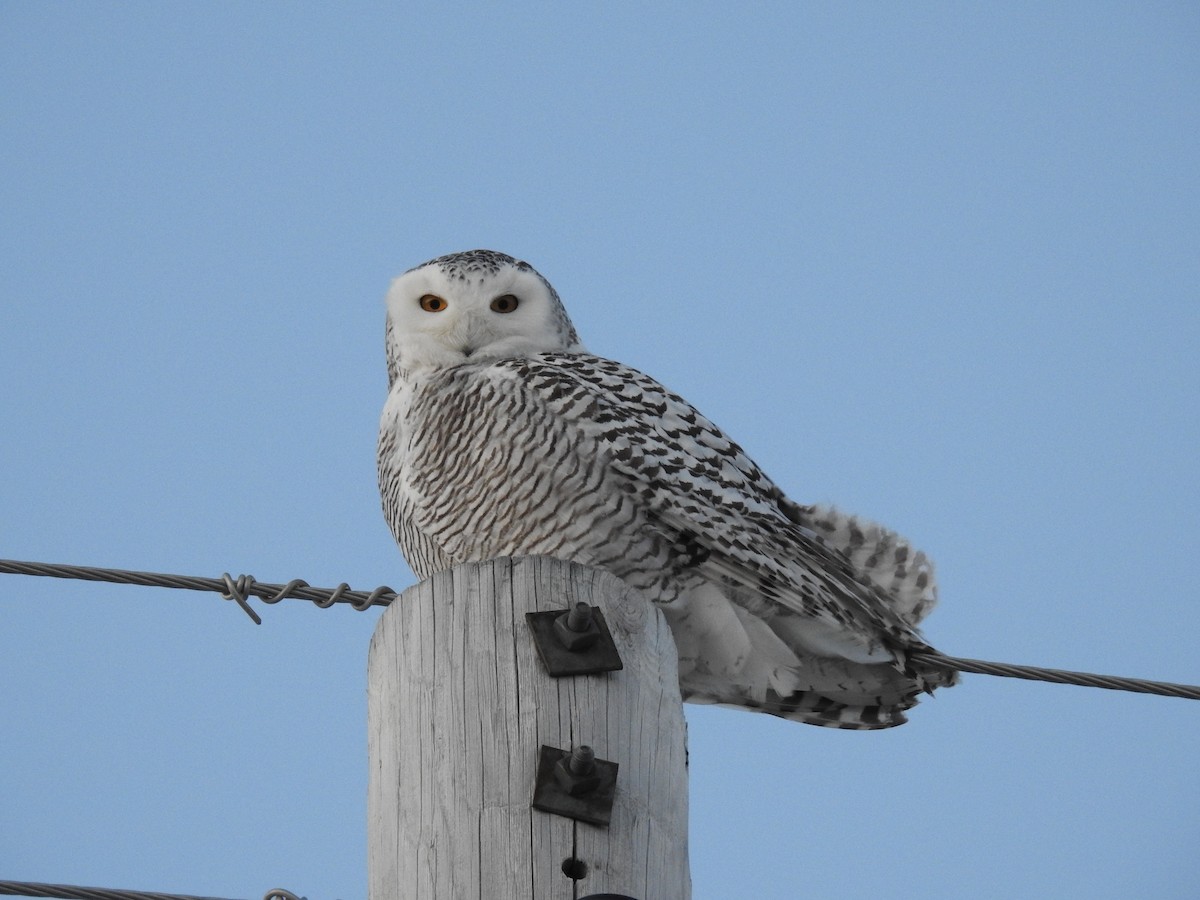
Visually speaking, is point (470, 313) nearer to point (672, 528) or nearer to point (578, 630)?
point (672, 528)

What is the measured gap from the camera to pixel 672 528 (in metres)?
4.59

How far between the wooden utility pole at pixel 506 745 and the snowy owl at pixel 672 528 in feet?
5.02

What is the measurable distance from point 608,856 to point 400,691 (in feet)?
1.57

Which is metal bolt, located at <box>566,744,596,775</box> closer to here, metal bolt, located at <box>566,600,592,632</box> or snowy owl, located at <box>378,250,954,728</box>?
metal bolt, located at <box>566,600,592,632</box>

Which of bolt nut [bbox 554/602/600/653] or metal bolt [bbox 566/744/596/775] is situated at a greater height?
bolt nut [bbox 554/602/600/653]

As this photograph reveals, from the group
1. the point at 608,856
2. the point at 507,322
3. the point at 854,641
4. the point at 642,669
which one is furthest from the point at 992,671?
the point at 507,322

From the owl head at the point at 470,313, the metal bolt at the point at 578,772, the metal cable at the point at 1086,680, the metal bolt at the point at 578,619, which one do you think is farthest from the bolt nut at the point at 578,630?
the owl head at the point at 470,313

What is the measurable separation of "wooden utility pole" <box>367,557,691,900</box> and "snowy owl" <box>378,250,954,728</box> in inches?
60.2

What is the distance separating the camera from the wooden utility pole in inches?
101

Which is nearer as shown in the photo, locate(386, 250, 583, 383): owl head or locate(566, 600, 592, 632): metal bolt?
locate(566, 600, 592, 632): metal bolt

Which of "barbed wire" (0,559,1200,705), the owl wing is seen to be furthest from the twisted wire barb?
the owl wing

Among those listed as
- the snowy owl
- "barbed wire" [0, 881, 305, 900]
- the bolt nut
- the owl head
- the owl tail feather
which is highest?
the owl head

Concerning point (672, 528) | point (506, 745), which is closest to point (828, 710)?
point (672, 528)

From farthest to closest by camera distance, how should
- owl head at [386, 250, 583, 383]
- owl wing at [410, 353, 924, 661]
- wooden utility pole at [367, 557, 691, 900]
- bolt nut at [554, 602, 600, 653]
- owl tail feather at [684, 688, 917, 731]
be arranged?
owl head at [386, 250, 583, 383], owl tail feather at [684, 688, 917, 731], owl wing at [410, 353, 924, 661], bolt nut at [554, 602, 600, 653], wooden utility pole at [367, 557, 691, 900]
